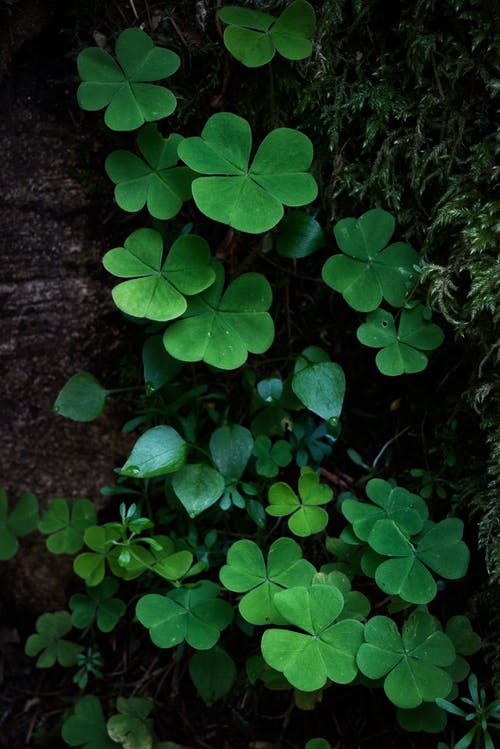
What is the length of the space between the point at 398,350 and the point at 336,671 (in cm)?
68

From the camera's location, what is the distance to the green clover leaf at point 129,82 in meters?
1.29

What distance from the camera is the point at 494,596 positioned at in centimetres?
131

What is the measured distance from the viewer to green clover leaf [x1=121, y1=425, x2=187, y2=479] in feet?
4.31

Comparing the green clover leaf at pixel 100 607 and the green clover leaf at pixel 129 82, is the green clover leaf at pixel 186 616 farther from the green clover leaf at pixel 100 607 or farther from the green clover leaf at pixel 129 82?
the green clover leaf at pixel 129 82

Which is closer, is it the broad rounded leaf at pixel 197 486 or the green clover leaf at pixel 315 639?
the green clover leaf at pixel 315 639

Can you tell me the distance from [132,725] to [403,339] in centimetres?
116

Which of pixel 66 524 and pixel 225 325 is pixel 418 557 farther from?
pixel 66 524

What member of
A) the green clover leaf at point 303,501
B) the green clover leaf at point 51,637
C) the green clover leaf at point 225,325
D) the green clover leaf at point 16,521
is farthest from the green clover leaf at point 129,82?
the green clover leaf at point 51,637

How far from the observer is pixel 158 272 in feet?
4.40

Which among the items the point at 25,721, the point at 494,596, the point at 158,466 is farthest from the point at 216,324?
the point at 25,721

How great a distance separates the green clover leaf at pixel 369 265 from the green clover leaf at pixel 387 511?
42 cm

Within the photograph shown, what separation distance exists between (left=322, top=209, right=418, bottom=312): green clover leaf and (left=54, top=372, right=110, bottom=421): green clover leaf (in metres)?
0.63

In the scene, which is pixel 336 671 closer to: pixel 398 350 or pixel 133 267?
pixel 398 350

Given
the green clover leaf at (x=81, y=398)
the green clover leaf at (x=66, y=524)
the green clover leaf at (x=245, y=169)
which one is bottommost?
the green clover leaf at (x=66, y=524)
